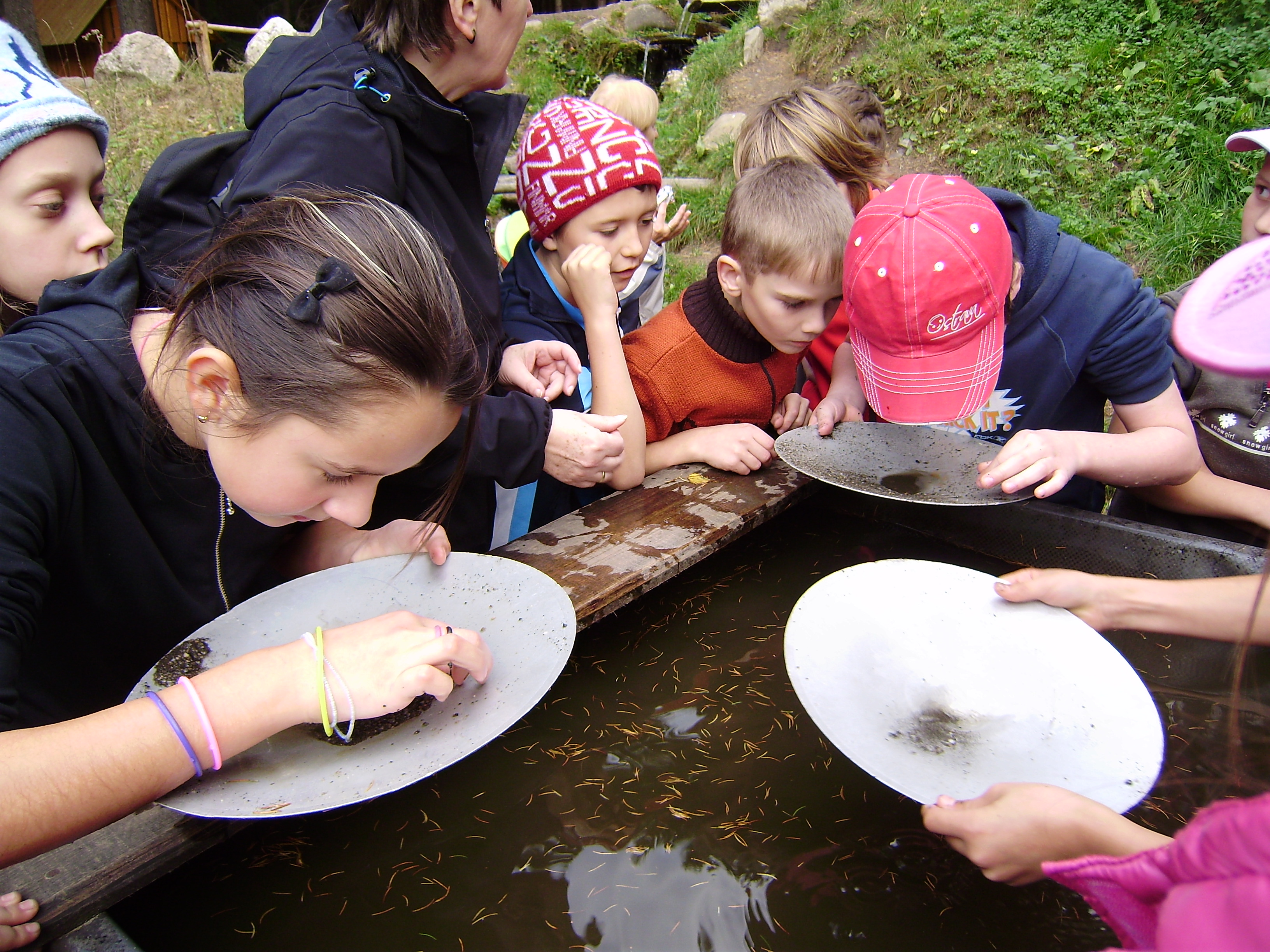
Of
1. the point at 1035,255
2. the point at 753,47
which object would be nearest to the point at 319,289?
the point at 1035,255

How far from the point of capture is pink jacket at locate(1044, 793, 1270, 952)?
0.66m

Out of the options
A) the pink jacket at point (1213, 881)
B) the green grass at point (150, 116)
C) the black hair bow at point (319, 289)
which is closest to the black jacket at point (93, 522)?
the black hair bow at point (319, 289)

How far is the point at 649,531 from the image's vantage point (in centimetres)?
211

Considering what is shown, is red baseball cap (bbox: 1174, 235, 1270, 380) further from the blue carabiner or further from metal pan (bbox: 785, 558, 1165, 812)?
the blue carabiner

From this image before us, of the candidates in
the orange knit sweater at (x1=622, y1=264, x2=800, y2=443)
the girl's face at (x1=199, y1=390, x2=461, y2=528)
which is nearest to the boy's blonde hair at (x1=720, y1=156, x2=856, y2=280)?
the orange knit sweater at (x1=622, y1=264, x2=800, y2=443)

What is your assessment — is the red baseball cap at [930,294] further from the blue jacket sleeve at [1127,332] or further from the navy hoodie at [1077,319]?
the blue jacket sleeve at [1127,332]

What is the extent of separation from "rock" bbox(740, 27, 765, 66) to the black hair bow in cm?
797

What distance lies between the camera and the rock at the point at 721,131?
717cm

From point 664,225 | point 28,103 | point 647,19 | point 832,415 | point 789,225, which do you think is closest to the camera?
point 28,103

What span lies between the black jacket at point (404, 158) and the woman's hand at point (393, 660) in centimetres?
66

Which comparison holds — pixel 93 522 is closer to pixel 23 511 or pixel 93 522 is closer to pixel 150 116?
pixel 23 511

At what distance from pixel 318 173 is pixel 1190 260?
4954 millimetres

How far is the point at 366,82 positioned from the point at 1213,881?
6.54ft

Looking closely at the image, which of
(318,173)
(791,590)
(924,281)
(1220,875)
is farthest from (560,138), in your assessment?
(1220,875)
